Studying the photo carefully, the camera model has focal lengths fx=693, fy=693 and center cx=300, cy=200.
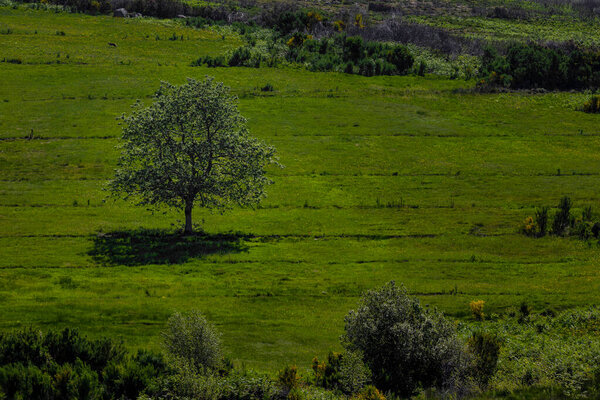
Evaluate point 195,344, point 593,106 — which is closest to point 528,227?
point 195,344

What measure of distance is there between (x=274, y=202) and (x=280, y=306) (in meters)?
24.9

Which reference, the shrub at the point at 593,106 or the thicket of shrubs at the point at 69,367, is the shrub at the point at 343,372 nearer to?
the thicket of shrubs at the point at 69,367

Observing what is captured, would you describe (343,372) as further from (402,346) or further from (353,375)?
(402,346)

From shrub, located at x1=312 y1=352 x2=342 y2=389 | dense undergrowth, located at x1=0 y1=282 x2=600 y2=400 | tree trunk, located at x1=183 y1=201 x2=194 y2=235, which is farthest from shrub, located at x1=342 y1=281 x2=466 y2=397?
tree trunk, located at x1=183 y1=201 x2=194 y2=235

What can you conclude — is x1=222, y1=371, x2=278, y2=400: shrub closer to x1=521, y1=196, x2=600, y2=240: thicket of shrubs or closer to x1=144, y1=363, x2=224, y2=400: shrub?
x1=144, y1=363, x2=224, y2=400: shrub

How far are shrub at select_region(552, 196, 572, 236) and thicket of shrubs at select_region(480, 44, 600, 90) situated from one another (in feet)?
185

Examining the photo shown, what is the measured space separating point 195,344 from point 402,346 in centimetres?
946

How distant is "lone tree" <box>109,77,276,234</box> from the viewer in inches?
2194

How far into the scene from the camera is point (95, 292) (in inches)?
1730

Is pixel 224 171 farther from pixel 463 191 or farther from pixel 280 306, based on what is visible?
pixel 463 191

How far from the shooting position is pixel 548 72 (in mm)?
115312

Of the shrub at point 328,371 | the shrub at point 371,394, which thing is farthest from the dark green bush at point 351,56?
the shrub at point 371,394

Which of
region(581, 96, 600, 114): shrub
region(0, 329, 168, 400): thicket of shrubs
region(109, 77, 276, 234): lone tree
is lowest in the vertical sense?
region(0, 329, 168, 400): thicket of shrubs

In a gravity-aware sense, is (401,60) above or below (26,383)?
above
